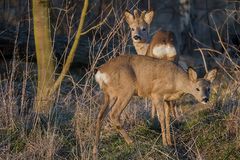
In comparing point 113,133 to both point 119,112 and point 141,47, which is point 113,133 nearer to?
point 119,112

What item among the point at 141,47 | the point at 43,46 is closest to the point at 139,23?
the point at 141,47

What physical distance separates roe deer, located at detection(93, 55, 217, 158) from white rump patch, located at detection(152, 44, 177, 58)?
1806 millimetres

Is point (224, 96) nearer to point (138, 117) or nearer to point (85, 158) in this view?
point (138, 117)

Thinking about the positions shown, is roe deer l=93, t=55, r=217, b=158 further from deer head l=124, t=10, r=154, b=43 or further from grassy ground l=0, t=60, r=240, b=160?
deer head l=124, t=10, r=154, b=43

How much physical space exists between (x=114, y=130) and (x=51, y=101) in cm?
100

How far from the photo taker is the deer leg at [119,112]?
837cm

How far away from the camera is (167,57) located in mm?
10523

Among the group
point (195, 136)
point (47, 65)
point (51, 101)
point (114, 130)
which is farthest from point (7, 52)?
point (195, 136)

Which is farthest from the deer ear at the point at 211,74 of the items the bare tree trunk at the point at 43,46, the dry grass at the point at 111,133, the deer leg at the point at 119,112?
the bare tree trunk at the point at 43,46

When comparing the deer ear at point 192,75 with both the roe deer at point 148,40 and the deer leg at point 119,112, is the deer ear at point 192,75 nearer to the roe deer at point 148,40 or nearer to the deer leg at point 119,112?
the deer leg at point 119,112

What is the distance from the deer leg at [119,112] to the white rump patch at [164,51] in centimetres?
225

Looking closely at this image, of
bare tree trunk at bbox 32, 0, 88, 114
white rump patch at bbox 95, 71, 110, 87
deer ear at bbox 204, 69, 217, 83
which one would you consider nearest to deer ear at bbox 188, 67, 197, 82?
deer ear at bbox 204, 69, 217, 83

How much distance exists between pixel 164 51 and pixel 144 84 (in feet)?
6.92

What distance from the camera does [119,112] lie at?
8.41 metres
